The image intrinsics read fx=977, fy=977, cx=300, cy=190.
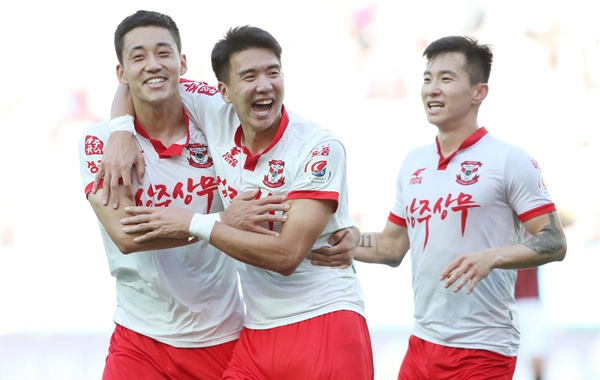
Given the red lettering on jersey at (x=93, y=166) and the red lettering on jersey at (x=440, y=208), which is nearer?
the red lettering on jersey at (x=93, y=166)

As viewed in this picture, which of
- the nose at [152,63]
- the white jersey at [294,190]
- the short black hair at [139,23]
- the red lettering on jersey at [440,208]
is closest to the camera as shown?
the white jersey at [294,190]

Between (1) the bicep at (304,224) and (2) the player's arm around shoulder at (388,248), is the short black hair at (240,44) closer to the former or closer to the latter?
(1) the bicep at (304,224)

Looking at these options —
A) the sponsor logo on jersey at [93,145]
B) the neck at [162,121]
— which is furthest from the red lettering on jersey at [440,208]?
the sponsor logo on jersey at [93,145]

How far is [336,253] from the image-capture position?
150 inches

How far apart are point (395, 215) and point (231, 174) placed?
49.1 inches

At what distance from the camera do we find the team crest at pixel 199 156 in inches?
158

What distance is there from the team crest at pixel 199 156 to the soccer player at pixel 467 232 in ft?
3.67

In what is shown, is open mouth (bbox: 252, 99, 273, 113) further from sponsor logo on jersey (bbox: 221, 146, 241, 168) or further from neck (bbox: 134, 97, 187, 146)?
neck (bbox: 134, 97, 187, 146)

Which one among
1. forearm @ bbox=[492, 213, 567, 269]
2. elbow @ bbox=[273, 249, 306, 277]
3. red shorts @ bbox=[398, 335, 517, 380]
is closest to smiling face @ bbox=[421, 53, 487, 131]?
forearm @ bbox=[492, 213, 567, 269]

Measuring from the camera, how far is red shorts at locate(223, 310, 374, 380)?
3.67 m

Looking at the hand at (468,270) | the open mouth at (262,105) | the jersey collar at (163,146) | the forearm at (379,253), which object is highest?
the open mouth at (262,105)

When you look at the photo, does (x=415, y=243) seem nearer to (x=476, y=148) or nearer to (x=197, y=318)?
(x=476, y=148)

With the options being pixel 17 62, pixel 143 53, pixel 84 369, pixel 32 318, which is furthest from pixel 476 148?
pixel 17 62

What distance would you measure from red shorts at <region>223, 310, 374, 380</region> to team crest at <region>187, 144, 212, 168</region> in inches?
28.9
